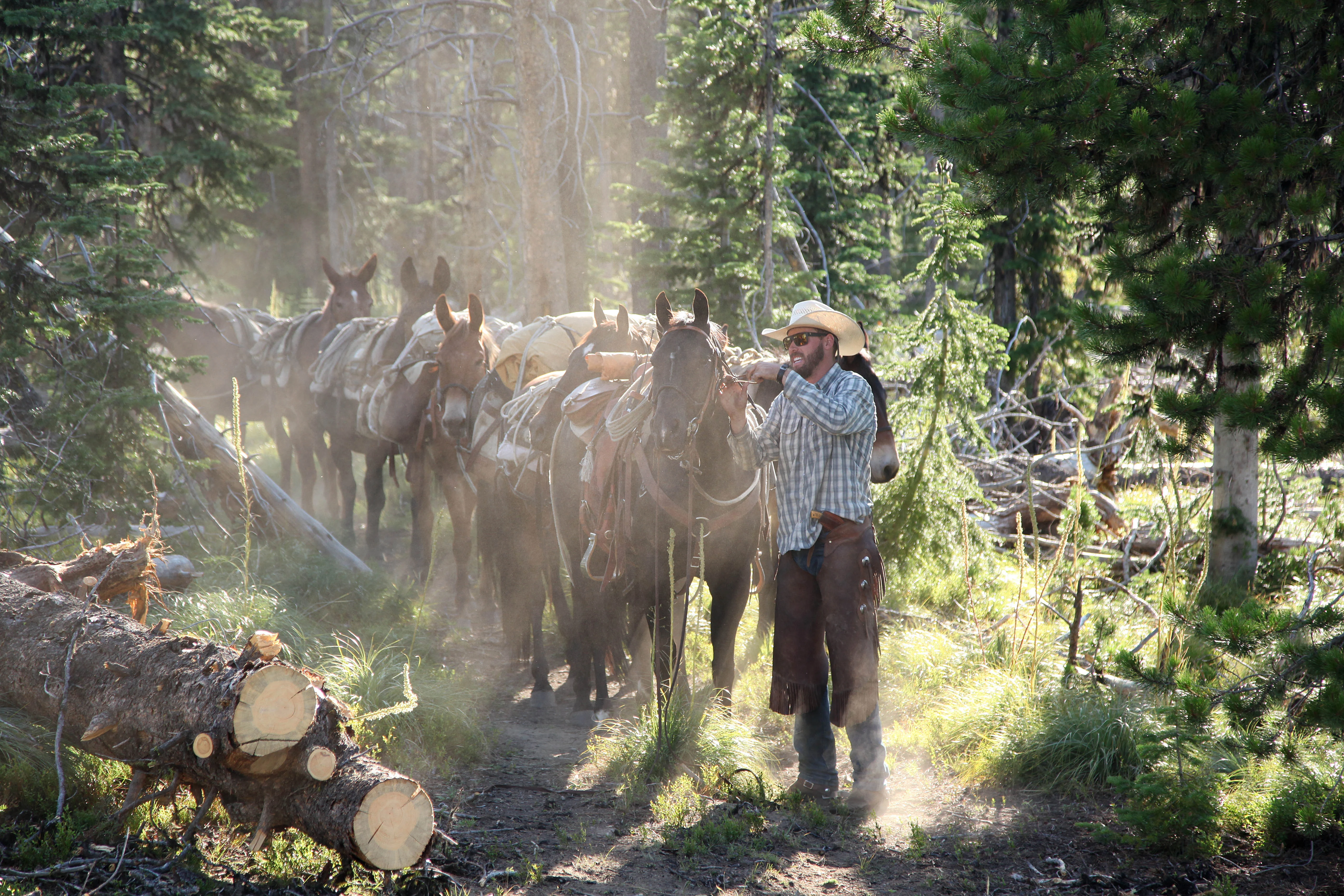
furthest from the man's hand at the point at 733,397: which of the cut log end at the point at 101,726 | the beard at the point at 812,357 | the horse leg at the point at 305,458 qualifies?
the horse leg at the point at 305,458

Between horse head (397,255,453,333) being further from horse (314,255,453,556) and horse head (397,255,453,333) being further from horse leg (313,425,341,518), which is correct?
horse leg (313,425,341,518)

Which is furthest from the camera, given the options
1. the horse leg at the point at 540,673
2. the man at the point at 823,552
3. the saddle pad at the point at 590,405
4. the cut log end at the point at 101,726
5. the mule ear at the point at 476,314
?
the mule ear at the point at 476,314

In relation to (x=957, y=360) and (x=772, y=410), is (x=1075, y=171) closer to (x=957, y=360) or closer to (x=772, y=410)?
(x=772, y=410)

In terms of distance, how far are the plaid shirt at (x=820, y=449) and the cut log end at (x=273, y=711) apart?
242cm

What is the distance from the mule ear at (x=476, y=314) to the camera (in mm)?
7672

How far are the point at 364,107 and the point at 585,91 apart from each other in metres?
7.76

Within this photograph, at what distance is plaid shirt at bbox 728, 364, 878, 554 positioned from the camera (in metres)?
4.28

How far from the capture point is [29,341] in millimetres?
5977

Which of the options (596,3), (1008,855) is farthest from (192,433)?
(596,3)

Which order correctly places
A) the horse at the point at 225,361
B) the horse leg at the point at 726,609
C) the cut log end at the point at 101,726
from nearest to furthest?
the cut log end at the point at 101,726 → the horse leg at the point at 726,609 → the horse at the point at 225,361

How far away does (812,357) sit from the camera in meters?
4.54

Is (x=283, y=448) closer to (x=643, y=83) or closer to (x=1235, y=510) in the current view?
(x=643, y=83)

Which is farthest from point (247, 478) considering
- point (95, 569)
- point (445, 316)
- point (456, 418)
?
point (95, 569)

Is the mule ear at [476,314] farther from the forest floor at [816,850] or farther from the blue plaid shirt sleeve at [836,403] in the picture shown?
the blue plaid shirt sleeve at [836,403]
